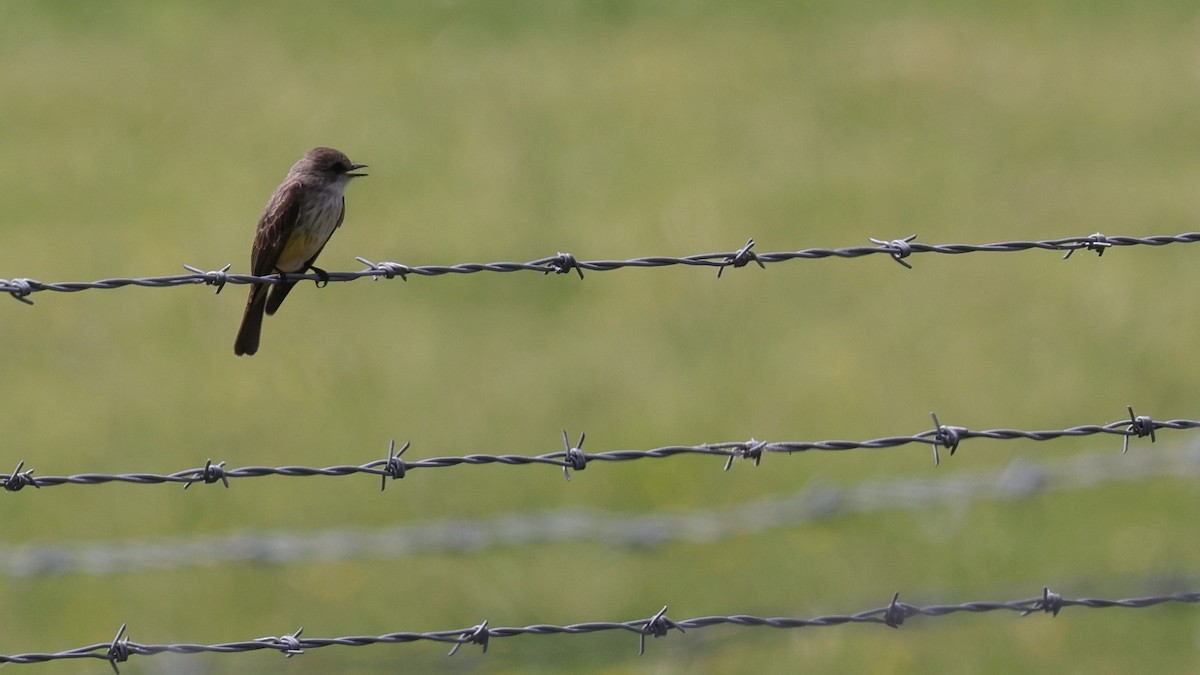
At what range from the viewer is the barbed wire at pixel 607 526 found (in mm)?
9336

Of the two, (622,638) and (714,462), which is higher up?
(714,462)

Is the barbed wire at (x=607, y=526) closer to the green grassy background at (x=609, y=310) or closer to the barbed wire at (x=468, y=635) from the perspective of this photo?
the green grassy background at (x=609, y=310)

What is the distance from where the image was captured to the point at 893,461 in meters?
11.0

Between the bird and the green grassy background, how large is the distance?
2989mm

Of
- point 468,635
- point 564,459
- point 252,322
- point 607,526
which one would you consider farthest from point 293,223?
point 607,526

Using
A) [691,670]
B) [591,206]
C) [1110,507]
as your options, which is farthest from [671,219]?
[691,670]

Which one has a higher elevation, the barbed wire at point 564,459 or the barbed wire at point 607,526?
the barbed wire at point 607,526

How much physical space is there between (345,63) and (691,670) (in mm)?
12518

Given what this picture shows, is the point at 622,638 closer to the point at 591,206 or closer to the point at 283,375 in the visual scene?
the point at 283,375

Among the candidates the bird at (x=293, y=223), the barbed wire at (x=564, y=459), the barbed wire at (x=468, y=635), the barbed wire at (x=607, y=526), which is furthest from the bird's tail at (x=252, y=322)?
the barbed wire at (x=607, y=526)

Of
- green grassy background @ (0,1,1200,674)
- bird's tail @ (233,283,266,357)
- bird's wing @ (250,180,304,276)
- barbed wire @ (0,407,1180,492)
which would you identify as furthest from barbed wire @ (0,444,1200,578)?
barbed wire @ (0,407,1180,492)

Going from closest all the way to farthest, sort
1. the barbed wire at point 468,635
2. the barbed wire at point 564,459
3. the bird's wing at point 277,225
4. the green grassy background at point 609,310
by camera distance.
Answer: the barbed wire at point 468,635, the barbed wire at point 564,459, the bird's wing at point 277,225, the green grassy background at point 609,310

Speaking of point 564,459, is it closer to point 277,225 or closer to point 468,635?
point 468,635

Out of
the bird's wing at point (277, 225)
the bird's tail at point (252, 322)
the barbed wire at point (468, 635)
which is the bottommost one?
the barbed wire at point (468, 635)
